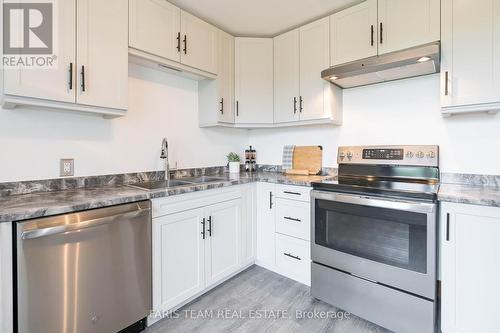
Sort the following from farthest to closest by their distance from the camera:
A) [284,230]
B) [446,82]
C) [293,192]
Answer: [284,230], [293,192], [446,82]

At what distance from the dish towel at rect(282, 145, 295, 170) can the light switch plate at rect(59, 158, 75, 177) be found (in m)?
1.98

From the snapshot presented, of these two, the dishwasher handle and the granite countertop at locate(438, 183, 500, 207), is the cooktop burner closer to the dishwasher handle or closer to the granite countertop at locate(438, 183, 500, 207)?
the granite countertop at locate(438, 183, 500, 207)

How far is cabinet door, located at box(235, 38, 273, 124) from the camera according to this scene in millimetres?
2750

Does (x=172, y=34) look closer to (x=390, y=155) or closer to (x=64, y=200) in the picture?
(x=64, y=200)

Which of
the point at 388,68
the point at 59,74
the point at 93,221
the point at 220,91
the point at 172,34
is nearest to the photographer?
the point at 93,221

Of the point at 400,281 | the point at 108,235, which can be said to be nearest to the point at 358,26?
the point at 400,281

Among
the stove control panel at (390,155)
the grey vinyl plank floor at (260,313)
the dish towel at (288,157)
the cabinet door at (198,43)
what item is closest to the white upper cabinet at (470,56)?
the stove control panel at (390,155)

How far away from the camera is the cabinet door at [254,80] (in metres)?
2.75

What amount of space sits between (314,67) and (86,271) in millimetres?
2377

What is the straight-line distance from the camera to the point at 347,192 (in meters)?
1.81

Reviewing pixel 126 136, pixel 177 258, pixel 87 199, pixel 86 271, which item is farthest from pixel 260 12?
pixel 86 271

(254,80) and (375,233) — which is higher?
(254,80)

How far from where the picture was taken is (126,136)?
2.12m

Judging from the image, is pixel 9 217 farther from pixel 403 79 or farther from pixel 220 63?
pixel 403 79
